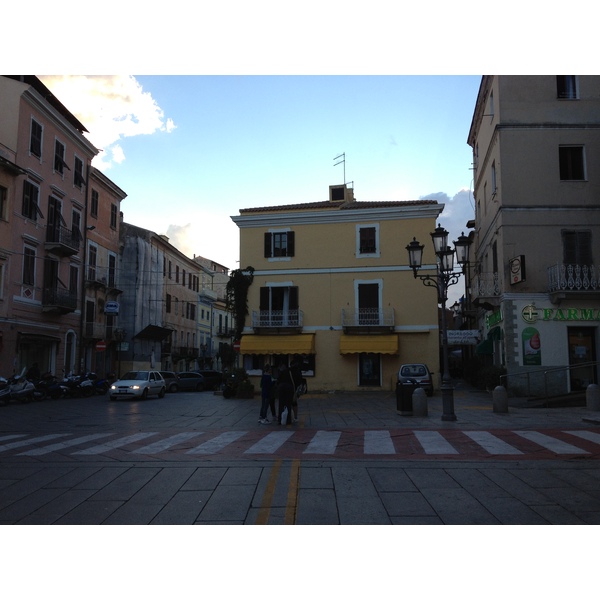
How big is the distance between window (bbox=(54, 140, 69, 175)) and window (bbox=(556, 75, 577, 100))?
26.3 meters

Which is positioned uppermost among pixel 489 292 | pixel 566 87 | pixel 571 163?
pixel 566 87

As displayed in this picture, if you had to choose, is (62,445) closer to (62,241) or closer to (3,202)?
(3,202)

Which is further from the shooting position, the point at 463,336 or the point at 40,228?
the point at 40,228

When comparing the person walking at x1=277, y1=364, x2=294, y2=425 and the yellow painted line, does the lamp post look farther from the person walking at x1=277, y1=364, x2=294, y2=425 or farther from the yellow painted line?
the yellow painted line

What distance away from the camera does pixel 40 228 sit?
104ft

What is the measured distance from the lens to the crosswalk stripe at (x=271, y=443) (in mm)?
10547

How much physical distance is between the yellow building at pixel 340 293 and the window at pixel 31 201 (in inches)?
423

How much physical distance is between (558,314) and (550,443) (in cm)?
1396

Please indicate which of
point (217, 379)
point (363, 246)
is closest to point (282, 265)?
point (363, 246)

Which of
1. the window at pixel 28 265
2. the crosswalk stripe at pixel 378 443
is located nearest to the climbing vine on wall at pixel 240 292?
the window at pixel 28 265

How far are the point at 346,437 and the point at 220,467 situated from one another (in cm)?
420

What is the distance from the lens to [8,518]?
6.14m

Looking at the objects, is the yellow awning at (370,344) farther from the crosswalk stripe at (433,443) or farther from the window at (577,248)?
the crosswalk stripe at (433,443)

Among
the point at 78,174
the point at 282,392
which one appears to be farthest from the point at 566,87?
the point at 78,174
